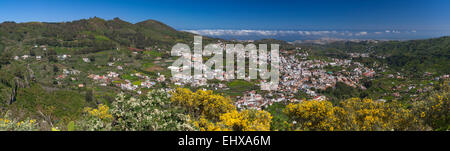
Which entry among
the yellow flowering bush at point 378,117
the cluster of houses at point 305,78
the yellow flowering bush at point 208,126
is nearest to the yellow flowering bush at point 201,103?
the yellow flowering bush at point 208,126

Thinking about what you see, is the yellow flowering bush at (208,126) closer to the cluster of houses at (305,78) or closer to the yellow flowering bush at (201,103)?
the yellow flowering bush at (201,103)

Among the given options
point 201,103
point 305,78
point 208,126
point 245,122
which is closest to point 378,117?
point 245,122

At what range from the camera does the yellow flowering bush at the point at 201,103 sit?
15.6 metres

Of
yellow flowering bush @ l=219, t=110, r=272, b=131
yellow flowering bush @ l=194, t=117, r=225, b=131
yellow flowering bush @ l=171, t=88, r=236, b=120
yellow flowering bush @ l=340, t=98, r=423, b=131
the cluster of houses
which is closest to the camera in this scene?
yellow flowering bush @ l=219, t=110, r=272, b=131

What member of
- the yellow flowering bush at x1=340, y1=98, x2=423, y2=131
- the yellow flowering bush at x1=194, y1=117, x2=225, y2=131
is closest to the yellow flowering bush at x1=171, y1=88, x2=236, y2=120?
the yellow flowering bush at x1=194, y1=117, x2=225, y2=131

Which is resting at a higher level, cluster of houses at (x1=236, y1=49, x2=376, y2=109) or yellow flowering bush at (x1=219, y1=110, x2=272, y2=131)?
yellow flowering bush at (x1=219, y1=110, x2=272, y2=131)

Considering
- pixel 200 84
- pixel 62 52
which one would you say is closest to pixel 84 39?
pixel 62 52

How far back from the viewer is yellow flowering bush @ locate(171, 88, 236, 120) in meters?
15.6

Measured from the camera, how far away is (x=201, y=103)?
52.6 ft

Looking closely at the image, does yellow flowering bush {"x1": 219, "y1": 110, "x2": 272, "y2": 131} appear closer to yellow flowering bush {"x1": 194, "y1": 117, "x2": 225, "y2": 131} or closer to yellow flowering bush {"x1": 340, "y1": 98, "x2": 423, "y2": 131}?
yellow flowering bush {"x1": 194, "y1": 117, "x2": 225, "y2": 131}

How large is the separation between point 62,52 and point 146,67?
51.0m

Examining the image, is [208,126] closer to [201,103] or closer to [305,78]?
[201,103]

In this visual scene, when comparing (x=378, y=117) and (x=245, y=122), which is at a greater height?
(x=245, y=122)
